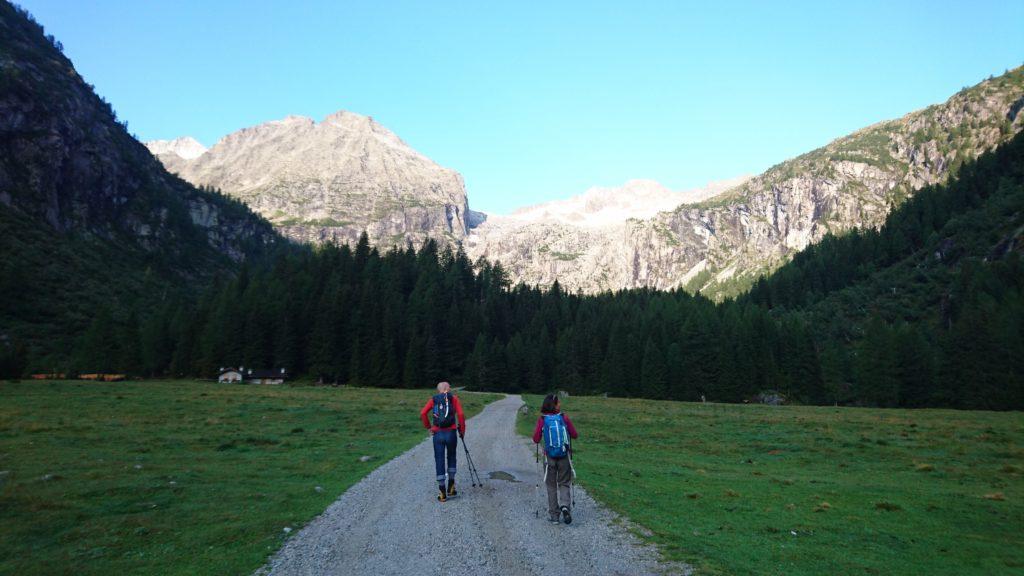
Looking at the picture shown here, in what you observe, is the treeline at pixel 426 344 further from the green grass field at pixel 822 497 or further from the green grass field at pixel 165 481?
the green grass field at pixel 822 497

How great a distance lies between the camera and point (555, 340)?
4938 inches

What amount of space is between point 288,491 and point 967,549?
62.6ft

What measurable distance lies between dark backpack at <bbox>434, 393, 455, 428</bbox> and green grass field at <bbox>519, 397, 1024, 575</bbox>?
5.28 meters

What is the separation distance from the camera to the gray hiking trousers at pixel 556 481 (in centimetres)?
1272

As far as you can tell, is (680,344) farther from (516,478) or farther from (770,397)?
(516,478)

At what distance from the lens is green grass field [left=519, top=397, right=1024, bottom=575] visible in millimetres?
11102

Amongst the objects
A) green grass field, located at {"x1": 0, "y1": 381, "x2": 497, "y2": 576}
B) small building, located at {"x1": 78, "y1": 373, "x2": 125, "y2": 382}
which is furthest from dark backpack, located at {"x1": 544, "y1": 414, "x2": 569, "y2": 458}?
small building, located at {"x1": 78, "y1": 373, "x2": 125, "y2": 382}

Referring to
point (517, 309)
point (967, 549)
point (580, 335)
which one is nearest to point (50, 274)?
point (517, 309)

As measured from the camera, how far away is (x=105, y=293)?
154m

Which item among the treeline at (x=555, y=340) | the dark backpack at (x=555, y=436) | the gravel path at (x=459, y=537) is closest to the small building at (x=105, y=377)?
the treeline at (x=555, y=340)

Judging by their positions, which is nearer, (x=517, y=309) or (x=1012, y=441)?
(x=1012, y=441)

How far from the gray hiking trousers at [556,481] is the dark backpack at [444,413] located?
367 centimetres

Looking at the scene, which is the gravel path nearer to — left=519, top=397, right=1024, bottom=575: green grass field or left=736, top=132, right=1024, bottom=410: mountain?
left=519, top=397, right=1024, bottom=575: green grass field

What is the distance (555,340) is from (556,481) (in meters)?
113
